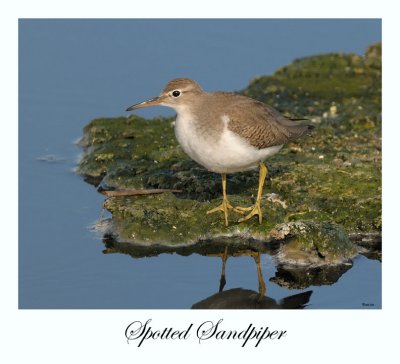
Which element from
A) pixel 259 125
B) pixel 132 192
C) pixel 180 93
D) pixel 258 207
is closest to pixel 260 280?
pixel 258 207

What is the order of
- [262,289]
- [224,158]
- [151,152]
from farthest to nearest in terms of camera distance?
[151,152] → [224,158] → [262,289]

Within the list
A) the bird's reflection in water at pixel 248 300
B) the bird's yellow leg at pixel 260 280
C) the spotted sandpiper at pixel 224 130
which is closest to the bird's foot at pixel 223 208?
the spotted sandpiper at pixel 224 130

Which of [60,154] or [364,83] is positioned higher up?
[364,83]

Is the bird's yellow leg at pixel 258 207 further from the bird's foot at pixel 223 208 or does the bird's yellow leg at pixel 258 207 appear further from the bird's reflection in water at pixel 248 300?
the bird's reflection in water at pixel 248 300

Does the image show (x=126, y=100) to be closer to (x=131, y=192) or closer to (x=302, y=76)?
(x=302, y=76)

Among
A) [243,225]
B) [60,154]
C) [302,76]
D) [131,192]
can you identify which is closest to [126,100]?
[60,154]

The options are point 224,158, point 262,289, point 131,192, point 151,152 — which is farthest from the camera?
point 151,152

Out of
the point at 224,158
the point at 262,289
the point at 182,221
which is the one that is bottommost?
the point at 262,289

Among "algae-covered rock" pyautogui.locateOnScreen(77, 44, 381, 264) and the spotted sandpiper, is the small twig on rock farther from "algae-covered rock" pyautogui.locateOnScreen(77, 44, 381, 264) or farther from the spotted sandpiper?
the spotted sandpiper

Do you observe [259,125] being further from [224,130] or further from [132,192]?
[132,192]
